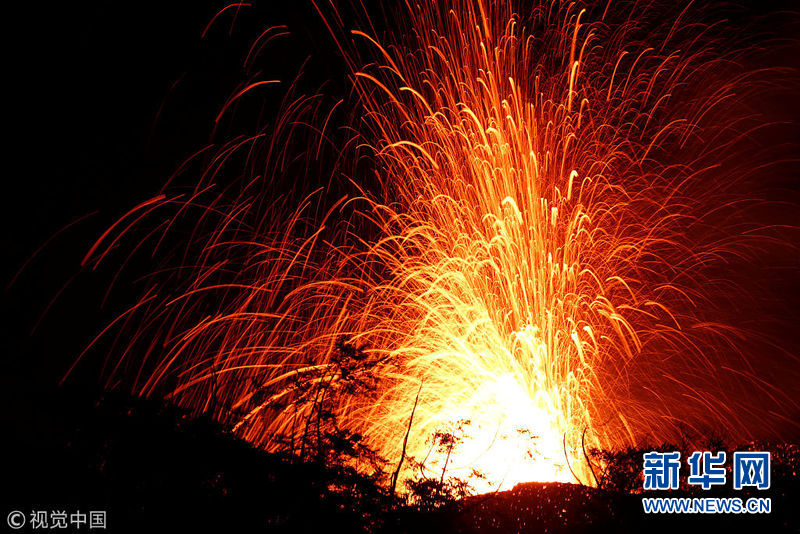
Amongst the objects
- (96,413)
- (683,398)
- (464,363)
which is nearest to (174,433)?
(96,413)

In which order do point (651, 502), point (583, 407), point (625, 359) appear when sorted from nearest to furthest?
point (651, 502), point (583, 407), point (625, 359)

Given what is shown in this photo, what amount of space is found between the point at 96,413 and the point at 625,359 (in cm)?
1224

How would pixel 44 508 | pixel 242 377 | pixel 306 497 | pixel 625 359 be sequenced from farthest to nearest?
pixel 625 359 < pixel 242 377 < pixel 306 497 < pixel 44 508

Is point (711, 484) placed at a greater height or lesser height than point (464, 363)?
→ lesser

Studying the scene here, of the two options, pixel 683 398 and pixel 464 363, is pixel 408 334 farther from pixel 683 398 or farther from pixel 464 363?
pixel 683 398

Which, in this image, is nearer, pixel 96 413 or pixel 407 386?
pixel 96 413

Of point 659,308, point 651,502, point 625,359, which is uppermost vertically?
point 659,308

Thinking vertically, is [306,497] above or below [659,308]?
below

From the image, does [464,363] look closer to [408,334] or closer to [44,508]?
[408,334]

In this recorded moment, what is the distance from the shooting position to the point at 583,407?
13469mm

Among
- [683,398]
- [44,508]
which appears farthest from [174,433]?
[683,398]

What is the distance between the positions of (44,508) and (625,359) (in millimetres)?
12855

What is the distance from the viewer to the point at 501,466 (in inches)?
533

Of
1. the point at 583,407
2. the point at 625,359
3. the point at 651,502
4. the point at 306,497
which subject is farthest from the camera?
the point at 625,359
